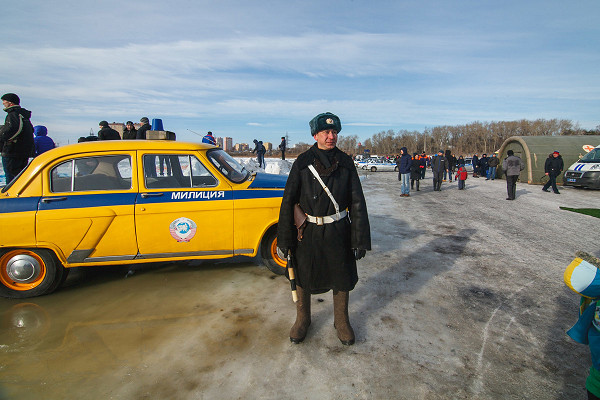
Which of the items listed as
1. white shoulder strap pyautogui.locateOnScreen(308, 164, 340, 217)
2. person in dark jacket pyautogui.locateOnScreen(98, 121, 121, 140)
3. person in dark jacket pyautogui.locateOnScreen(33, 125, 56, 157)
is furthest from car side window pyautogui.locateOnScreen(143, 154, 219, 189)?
person in dark jacket pyautogui.locateOnScreen(33, 125, 56, 157)

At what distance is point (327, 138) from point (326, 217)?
704 mm

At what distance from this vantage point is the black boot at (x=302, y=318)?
295cm

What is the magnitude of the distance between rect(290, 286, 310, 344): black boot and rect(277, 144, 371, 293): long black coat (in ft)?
0.46

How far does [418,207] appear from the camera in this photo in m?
9.97

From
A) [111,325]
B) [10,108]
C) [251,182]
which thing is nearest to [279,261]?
[251,182]

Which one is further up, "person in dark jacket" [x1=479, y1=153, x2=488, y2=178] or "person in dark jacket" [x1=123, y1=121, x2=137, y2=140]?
"person in dark jacket" [x1=123, y1=121, x2=137, y2=140]

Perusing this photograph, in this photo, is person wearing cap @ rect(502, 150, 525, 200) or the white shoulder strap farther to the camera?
person wearing cap @ rect(502, 150, 525, 200)

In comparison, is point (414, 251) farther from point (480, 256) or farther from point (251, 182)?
point (251, 182)

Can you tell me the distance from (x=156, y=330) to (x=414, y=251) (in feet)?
13.7

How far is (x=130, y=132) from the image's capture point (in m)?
8.52

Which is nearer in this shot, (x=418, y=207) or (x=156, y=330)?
(x=156, y=330)

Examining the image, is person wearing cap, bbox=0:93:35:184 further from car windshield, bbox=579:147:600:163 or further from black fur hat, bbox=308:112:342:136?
car windshield, bbox=579:147:600:163

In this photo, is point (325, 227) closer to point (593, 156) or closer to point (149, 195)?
point (149, 195)

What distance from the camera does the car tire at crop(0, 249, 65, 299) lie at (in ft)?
12.5
